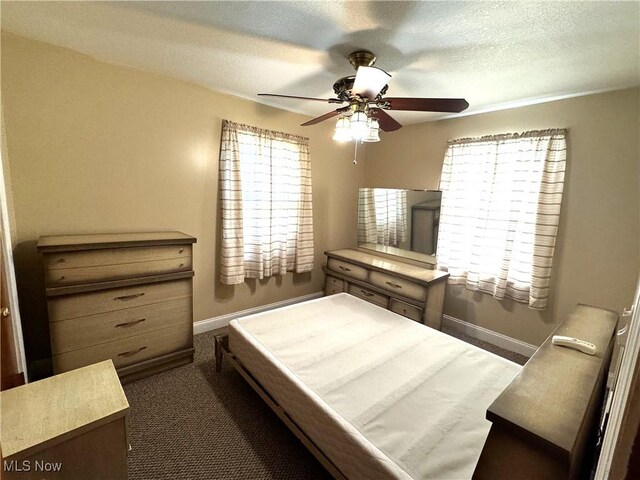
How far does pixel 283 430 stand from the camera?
5.75 feet

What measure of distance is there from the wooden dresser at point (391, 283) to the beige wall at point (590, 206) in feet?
2.26

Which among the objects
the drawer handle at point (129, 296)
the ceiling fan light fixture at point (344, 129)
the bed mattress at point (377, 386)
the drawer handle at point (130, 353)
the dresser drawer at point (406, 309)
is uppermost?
the ceiling fan light fixture at point (344, 129)

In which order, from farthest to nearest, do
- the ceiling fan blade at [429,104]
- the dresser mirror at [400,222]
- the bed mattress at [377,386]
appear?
the dresser mirror at [400,222], the ceiling fan blade at [429,104], the bed mattress at [377,386]

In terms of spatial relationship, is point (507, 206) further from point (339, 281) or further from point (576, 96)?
point (339, 281)

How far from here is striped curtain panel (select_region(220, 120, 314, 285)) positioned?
2.73 meters

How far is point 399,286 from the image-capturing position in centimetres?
278

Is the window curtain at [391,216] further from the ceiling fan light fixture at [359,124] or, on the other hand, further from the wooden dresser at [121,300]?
the wooden dresser at [121,300]

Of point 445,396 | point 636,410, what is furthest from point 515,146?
point 636,410

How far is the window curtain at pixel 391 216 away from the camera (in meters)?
3.19

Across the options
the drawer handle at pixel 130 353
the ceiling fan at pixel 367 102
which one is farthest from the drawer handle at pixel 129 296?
the ceiling fan at pixel 367 102

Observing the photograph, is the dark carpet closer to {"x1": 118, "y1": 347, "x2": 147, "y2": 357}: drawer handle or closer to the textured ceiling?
{"x1": 118, "y1": 347, "x2": 147, "y2": 357}: drawer handle

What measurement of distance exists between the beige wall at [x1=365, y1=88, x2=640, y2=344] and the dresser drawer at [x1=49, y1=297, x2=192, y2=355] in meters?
2.99

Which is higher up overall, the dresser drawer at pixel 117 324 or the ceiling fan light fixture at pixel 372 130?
the ceiling fan light fixture at pixel 372 130

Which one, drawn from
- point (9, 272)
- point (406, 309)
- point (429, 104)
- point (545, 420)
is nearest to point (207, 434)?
point (9, 272)
